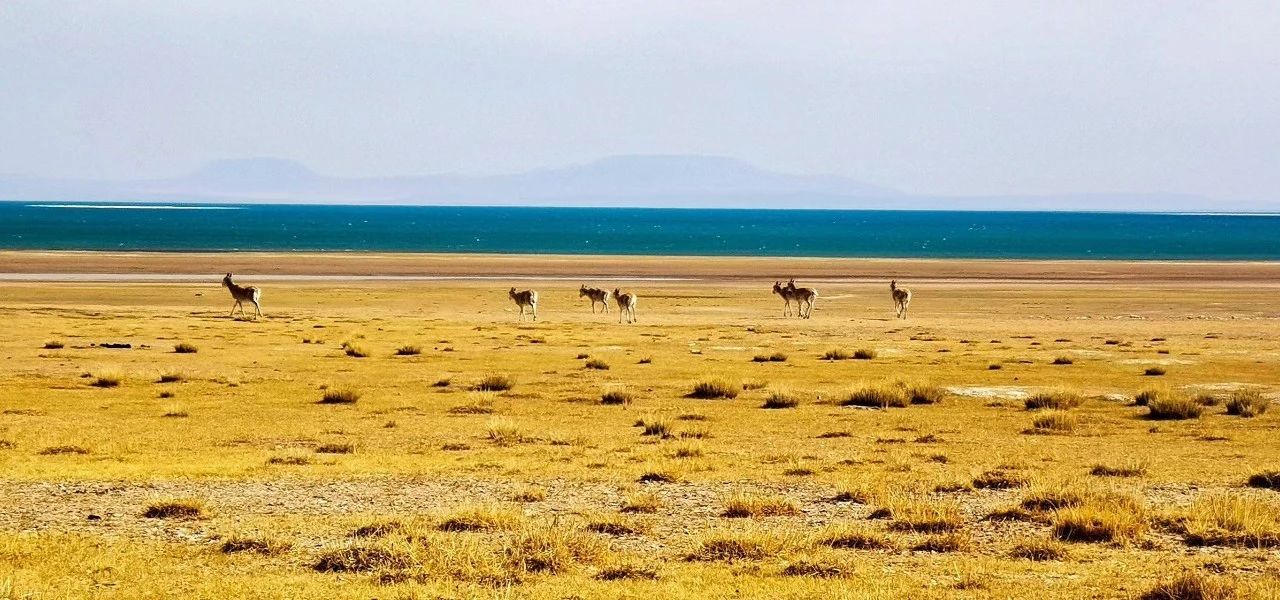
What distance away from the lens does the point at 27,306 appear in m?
49.7

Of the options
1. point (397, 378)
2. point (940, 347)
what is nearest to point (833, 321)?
point (940, 347)

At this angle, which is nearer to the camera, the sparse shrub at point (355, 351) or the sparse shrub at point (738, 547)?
the sparse shrub at point (738, 547)

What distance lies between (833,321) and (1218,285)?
114 feet

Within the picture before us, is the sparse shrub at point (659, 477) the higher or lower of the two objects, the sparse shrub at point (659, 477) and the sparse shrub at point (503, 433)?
the higher

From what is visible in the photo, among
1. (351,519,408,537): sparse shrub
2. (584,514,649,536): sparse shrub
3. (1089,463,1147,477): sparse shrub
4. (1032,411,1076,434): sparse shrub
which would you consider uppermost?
(351,519,408,537): sparse shrub

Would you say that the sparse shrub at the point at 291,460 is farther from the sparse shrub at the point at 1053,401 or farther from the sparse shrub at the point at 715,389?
the sparse shrub at the point at 1053,401

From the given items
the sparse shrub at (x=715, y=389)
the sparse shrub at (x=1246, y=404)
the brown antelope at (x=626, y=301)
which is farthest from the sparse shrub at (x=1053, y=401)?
the brown antelope at (x=626, y=301)

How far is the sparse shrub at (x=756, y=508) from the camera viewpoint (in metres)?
13.8

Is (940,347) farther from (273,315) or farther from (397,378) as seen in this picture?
(273,315)

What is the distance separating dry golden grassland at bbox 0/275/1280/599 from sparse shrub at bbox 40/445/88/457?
0.15 feet

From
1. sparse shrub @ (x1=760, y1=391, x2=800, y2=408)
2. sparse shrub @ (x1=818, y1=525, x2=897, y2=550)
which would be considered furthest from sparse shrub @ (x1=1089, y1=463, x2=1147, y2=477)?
sparse shrub @ (x1=760, y1=391, x2=800, y2=408)

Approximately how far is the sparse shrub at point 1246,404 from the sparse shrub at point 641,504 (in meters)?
13.1

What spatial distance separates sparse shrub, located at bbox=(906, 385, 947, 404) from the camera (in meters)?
24.8

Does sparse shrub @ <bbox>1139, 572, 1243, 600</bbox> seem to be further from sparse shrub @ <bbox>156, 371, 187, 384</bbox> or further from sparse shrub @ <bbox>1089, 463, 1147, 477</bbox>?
sparse shrub @ <bbox>156, 371, 187, 384</bbox>
